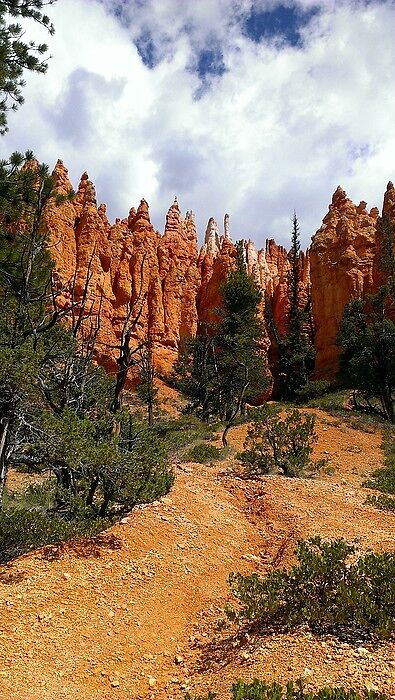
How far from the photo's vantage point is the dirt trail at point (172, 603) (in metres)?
4.04

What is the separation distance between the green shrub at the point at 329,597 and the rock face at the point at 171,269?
32.6 meters

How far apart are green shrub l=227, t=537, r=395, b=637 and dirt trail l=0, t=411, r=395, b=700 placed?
214mm

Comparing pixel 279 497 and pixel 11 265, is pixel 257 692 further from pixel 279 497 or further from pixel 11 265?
pixel 11 265

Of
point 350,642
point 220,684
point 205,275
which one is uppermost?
point 205,275

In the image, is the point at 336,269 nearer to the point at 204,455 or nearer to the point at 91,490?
the point at 204,455

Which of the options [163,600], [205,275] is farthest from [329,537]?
[205,275]

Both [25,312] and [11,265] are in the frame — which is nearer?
[25,312]

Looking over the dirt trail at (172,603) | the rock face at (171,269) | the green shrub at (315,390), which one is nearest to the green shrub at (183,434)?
the dirt trail at (172,603)

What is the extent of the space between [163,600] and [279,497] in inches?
136

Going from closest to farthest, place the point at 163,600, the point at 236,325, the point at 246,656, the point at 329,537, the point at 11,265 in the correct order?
the point at 246,656 < the point at 163,600 < the point at 329,537 < the point at 11,265 < the point at 236,325

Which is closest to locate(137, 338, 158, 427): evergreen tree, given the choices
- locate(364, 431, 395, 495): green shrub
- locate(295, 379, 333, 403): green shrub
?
locate(364, 431, 395, 495): green shrub

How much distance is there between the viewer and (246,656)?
4227 mm

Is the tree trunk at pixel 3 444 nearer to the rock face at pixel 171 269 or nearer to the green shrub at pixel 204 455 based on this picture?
the green shrub at pixel 204 455

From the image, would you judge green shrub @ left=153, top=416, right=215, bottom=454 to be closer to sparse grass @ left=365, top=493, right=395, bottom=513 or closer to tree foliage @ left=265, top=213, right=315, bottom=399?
sparse grass @ left=365, top=493, right=395, bottom=513
